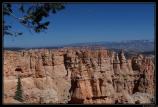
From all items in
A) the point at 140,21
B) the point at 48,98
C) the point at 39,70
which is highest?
the point at 140,21

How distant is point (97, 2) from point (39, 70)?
868 inches

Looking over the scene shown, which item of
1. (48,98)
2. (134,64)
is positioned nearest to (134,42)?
(48,98)

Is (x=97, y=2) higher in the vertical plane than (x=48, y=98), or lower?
higher

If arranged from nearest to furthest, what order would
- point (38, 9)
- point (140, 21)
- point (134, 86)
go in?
point (38, 9) < point (140, 21) < point (134, 86)

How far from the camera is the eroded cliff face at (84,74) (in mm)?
22484

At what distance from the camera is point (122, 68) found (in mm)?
24844

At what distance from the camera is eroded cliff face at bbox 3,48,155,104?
2248 cm

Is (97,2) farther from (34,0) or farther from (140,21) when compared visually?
(140,21)

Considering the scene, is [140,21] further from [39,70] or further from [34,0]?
[34,0]

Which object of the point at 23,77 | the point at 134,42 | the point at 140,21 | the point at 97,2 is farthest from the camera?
the point at 23,77

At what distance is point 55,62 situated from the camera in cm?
2530

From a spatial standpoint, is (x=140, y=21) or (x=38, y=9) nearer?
(x=38, y=9)

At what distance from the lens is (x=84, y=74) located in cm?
2447

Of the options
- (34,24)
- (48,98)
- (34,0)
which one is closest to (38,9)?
(34,24)
